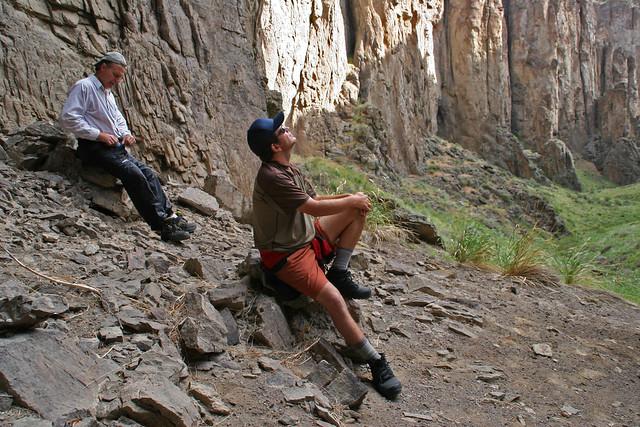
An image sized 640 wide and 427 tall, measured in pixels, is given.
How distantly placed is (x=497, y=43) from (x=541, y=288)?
1413 inches

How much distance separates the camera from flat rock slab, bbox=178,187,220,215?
246 inches

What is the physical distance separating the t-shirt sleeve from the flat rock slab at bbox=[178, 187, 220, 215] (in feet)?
10.00

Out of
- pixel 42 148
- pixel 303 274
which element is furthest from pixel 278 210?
pixel 42 148

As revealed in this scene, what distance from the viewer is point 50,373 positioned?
2.35 metres

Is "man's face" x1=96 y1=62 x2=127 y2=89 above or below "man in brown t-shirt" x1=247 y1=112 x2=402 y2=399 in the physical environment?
above

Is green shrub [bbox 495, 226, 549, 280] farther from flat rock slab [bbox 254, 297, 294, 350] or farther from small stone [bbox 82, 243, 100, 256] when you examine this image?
small stone [bbox 82, 243, 100, 256]

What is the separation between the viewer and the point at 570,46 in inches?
1978

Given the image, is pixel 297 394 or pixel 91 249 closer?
pixel 297 394

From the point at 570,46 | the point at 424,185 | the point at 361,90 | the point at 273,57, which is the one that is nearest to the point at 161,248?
the point at 273,57

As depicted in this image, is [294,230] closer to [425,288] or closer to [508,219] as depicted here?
[425,288]

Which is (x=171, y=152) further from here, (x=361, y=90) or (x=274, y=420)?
(x=361, y=90)

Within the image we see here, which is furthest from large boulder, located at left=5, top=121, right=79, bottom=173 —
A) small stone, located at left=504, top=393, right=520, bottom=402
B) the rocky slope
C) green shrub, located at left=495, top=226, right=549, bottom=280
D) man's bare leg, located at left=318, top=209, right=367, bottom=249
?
green shrub, located at left=495, top=226, right=549, bottom=280

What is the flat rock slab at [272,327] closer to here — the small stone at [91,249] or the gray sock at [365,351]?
the gray sock at [365,351]

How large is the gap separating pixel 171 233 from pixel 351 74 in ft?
59.0
